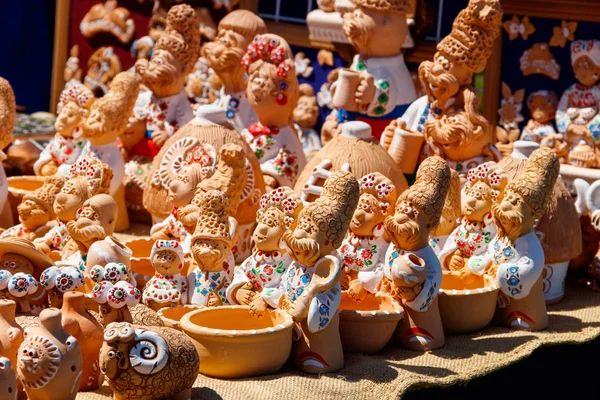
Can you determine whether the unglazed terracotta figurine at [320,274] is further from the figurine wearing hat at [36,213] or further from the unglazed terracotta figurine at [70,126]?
the unglazed terracotta figurine at [70,126]

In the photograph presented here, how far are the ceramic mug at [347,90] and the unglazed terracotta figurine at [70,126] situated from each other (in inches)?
50.6

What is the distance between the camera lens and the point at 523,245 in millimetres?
4594

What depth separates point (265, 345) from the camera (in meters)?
4.00

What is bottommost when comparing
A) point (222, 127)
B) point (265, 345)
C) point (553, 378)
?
point (553, 378)

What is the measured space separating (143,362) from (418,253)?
123cm

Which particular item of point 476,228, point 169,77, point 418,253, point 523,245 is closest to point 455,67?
point 476,228

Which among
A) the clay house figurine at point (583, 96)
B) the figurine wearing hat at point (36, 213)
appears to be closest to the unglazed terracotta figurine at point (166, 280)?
the figurine wearing hat at point (36, 213)

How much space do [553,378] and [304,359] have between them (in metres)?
1.18

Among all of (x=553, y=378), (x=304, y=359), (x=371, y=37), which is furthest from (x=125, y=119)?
(x=553, y=378)

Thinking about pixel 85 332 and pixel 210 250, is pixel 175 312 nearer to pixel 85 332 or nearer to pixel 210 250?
pixel 210 250

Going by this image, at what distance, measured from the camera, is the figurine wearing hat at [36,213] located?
16.8 feet

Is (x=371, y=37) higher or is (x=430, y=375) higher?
(x=371, y=37)

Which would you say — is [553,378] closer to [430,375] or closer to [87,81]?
[430,375]

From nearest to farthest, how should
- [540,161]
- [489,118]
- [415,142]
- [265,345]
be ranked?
1. [265,345]
2. [540,161]
3. [415,142]
4. [489,118]
